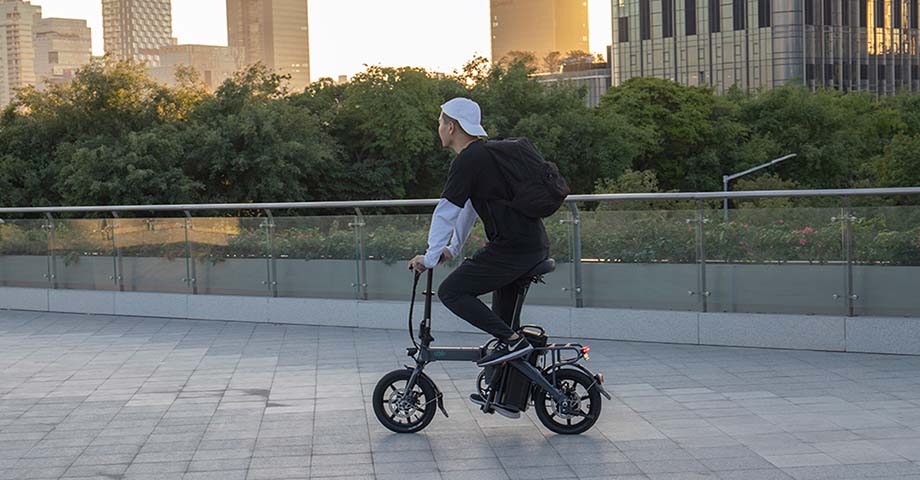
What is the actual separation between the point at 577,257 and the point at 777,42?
105m

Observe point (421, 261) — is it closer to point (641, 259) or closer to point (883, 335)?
point (641, 259)

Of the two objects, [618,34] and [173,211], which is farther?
[618,34]

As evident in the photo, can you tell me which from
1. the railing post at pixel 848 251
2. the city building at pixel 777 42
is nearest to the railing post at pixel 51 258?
the railing post at pixel 848 251

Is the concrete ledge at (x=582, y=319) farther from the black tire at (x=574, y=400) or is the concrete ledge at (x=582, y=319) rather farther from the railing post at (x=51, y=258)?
the black tire at (x=574, y=400)

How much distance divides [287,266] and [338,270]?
0.63m

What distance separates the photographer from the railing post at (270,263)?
12445 mm

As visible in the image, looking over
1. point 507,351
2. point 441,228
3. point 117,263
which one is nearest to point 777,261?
point 507,351

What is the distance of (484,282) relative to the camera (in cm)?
661

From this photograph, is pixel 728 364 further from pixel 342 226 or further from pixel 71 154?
pixel 71 154

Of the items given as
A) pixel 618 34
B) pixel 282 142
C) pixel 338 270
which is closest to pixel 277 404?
pixel 338 270

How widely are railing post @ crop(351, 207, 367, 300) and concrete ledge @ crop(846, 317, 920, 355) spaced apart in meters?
4.62

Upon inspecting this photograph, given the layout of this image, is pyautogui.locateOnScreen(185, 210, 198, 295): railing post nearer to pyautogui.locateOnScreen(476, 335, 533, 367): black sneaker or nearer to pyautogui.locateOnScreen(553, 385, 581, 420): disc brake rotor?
pyautogui.locateOnScreen(476, 335, 533, 367): black sneaker

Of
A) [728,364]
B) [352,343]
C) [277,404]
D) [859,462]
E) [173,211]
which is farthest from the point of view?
[173,211]

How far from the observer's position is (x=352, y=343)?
1085 centimetres
